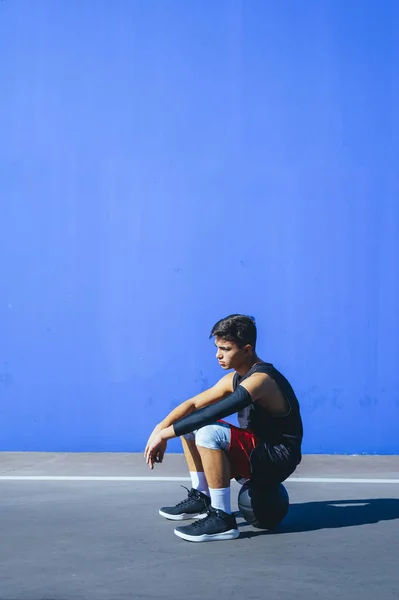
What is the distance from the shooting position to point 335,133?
19.9 ft

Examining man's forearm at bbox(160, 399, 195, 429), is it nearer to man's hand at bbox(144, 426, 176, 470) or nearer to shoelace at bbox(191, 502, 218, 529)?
man's hand at bbox(144, 426, 176, 470)

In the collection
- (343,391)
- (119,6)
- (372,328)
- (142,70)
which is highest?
(119,6)

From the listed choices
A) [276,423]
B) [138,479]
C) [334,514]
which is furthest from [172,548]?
[138,479]

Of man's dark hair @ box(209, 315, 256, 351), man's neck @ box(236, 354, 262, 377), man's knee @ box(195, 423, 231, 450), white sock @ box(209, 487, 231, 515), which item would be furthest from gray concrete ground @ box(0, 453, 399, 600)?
man's dark hair @ box(209, 315, 256, 351)

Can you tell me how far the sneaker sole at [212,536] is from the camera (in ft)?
11.6

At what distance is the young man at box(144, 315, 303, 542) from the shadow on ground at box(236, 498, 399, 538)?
0.23 meters

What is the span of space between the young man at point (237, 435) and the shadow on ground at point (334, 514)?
0.75 ft

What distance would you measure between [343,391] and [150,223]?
176cm

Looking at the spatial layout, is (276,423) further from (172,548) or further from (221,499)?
(172,548)

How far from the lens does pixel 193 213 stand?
19.9 feet

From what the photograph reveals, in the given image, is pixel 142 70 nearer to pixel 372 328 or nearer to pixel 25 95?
pixel 25 95

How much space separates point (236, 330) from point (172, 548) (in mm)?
924

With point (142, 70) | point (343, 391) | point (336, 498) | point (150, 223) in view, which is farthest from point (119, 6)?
point (336, 498)

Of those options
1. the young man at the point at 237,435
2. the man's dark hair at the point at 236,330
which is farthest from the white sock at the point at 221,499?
the man's dark hair at the point at 236,330
